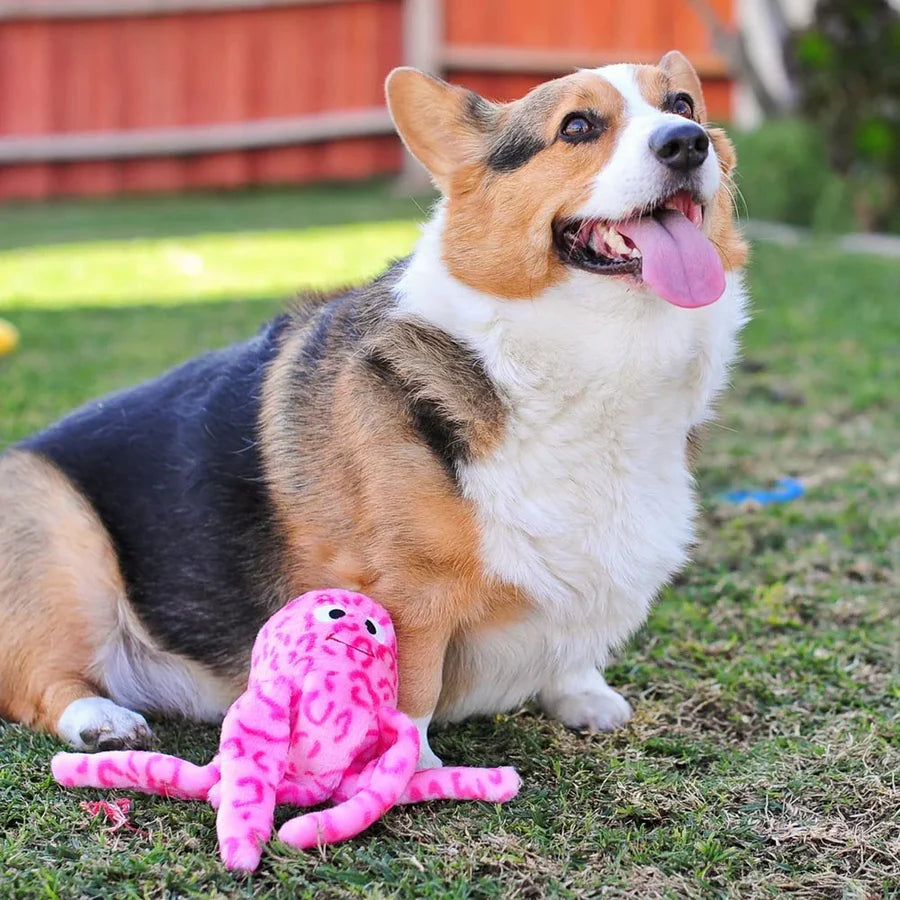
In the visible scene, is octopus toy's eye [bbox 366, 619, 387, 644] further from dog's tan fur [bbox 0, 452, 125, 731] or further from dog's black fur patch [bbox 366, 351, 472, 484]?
dog's tan fur [bbox 0, 452, 125, 731]

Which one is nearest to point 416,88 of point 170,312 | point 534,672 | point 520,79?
point 534,672

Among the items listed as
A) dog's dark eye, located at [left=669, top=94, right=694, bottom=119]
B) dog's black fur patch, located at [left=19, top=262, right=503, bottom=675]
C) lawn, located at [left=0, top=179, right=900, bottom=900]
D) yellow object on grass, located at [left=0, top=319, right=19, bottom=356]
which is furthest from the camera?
yellow object on grass, located at [left=0, top=319, right=19, bottom=356]

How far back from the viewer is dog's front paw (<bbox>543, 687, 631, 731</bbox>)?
8.63 feet

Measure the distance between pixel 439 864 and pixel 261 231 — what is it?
8519 millimetres

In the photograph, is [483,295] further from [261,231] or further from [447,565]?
[261,231]

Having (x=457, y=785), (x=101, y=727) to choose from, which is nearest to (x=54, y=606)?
(x=101, y=727)

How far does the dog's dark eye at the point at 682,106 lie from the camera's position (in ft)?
8.39

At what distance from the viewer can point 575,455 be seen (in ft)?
7.69

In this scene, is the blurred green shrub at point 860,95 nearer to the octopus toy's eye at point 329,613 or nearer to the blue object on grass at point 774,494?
the blue object on grass at point 774,494

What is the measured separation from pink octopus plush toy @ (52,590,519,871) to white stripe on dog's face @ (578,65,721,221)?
90 cm

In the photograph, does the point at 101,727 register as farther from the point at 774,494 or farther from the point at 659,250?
the point at 774,494

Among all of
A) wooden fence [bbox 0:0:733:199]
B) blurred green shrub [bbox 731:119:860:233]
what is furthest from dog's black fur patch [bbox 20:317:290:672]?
wooden fence [bbox 0:0:733:199]

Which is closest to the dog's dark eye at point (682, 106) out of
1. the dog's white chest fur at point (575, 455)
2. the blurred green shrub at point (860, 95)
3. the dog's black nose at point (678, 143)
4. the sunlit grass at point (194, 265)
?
the dog's black nose at point (678, 143)

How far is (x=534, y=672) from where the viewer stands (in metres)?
2.47
